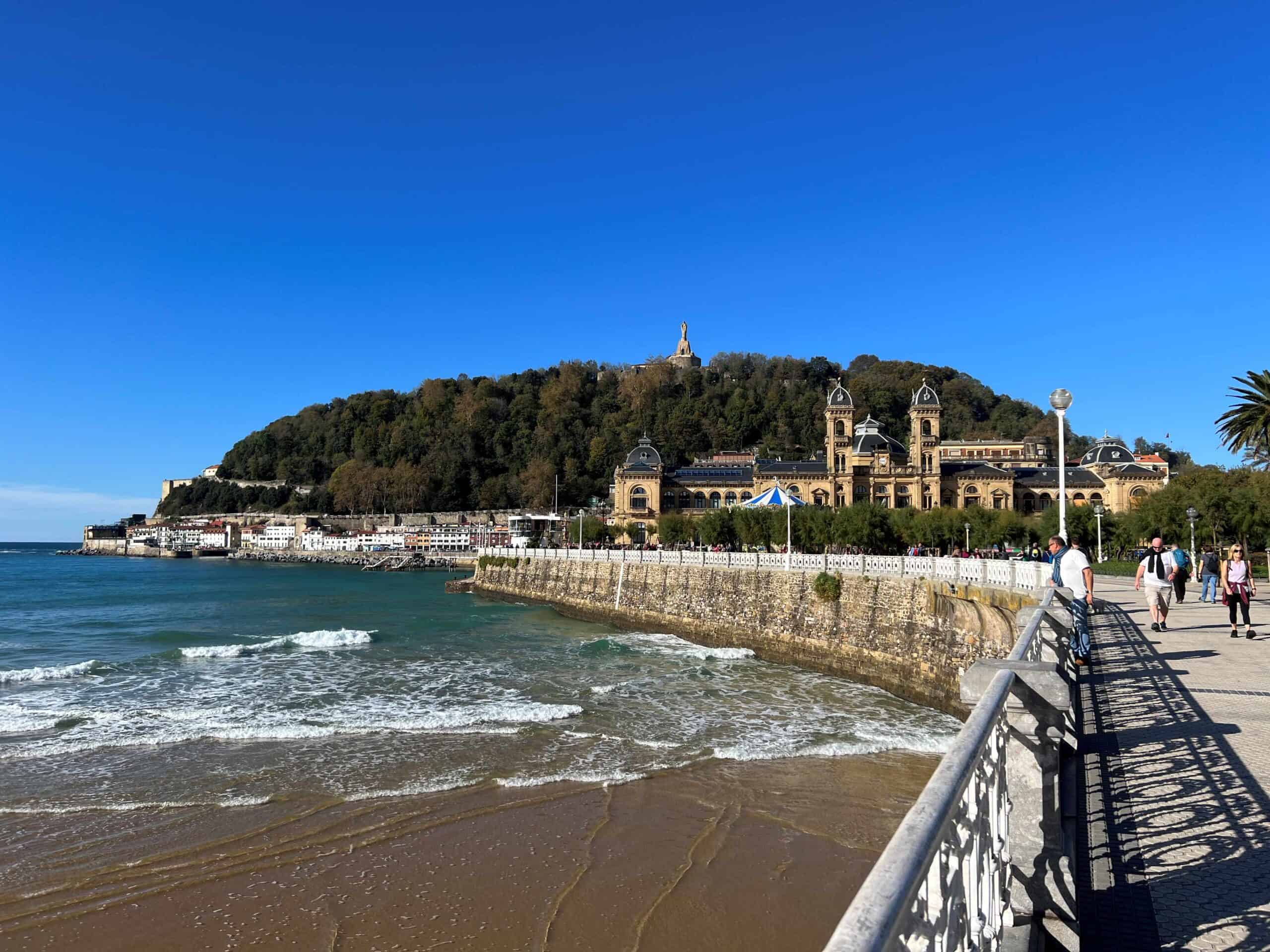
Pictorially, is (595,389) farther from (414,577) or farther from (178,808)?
(178,808)

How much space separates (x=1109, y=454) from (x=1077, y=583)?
76.2 m

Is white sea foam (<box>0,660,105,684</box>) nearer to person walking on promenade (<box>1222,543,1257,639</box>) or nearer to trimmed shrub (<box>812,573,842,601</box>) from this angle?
trimmed shrub (<box>812,573,842,601</box>)

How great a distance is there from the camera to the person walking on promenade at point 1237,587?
Result: 11203 millimetres

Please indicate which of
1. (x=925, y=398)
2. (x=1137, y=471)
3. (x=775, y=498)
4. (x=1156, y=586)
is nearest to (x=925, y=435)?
(x=925, y=398)

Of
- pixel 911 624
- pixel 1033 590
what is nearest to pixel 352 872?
pixel 1033 590

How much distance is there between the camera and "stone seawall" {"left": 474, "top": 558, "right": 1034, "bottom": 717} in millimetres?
16125

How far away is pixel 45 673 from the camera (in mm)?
20500

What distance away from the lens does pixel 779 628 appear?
24.3 metres

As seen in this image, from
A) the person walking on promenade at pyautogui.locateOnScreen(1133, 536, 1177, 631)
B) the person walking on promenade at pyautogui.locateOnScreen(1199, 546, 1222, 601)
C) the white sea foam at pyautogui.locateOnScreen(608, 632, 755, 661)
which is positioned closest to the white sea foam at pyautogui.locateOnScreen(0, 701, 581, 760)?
the white sea foam at pyautogui.locateOnScreen(608, 632, 755, 661)

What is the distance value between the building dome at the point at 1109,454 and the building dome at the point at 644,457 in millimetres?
Answer: 42695

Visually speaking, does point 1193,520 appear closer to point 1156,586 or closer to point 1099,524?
point 1099,524

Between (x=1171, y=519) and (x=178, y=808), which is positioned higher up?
(x=1171, y=519)

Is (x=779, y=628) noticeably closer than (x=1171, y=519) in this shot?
Yes

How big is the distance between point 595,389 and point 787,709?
369ft
